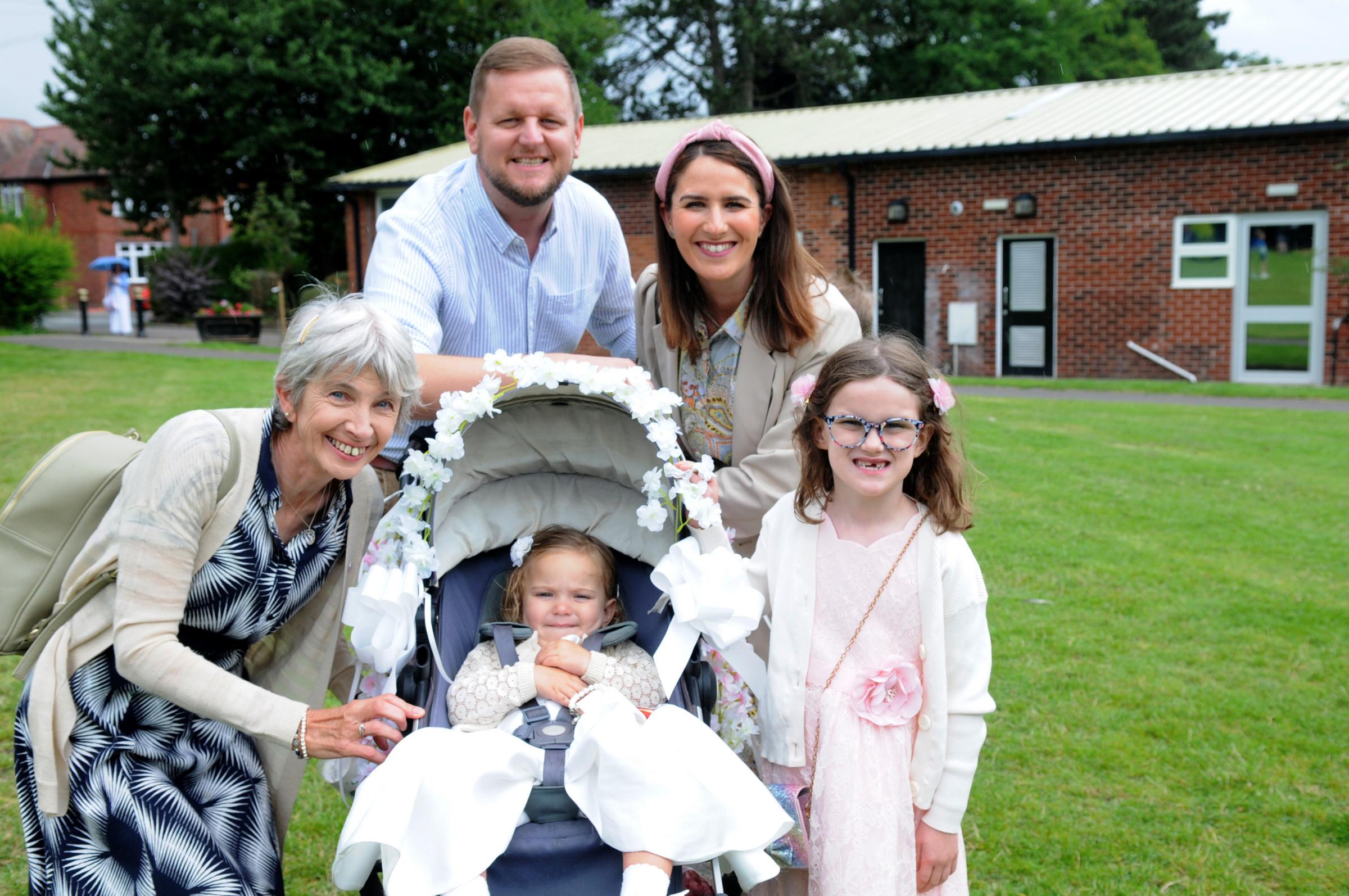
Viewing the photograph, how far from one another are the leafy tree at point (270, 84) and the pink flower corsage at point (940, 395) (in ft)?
92.7

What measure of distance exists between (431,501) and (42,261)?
84.4 feet

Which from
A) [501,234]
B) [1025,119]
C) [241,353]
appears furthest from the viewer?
[241,353]

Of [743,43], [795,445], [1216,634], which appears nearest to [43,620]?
[795,445]

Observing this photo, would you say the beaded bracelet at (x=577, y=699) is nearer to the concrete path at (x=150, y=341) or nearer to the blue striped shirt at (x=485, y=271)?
the blue striped shirt at (x=485, y=271)

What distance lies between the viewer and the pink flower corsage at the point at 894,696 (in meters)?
2.64

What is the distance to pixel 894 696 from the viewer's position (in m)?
2.65

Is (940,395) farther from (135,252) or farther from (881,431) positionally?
(135,252)

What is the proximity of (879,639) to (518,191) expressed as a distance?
1.72 m

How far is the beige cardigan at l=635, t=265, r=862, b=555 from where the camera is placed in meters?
3.05

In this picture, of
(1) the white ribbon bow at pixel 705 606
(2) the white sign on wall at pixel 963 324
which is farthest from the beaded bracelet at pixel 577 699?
(2) the white sign on wall at pixel 963 324

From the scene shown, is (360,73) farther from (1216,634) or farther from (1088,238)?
(1216,634)

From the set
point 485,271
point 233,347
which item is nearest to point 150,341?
point 233,347

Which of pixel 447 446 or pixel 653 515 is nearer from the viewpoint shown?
pixel 447 446

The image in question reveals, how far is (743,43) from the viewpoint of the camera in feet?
117
